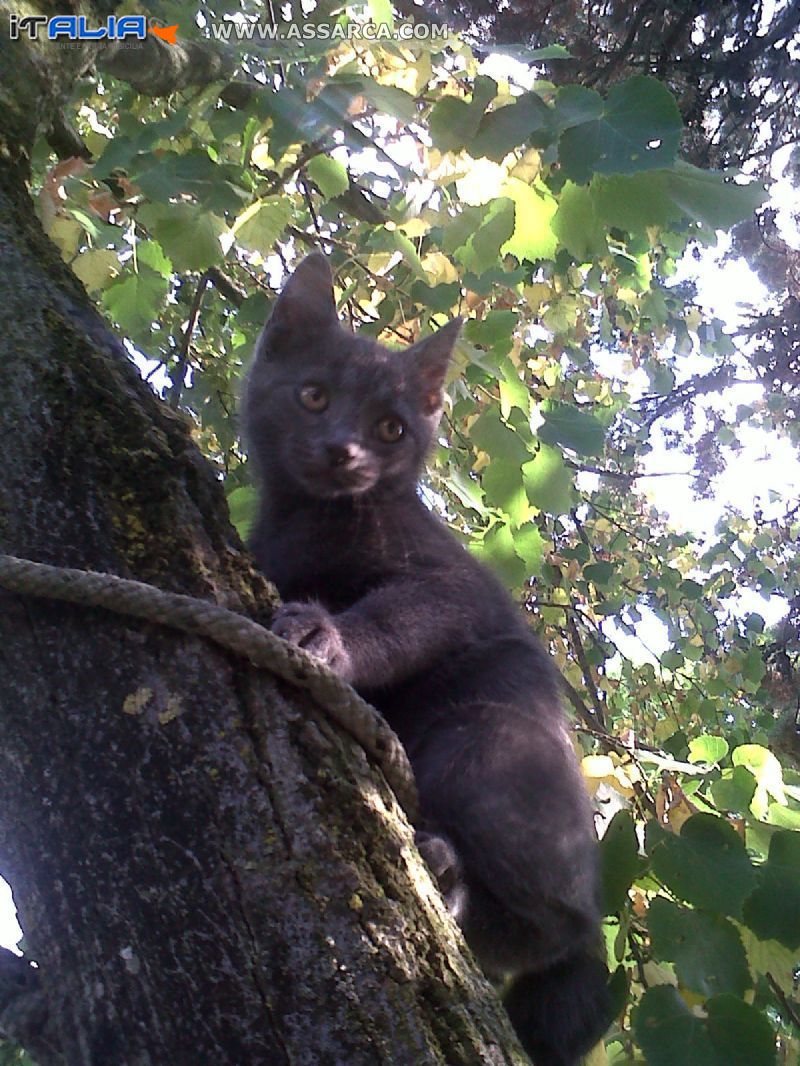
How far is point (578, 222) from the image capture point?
2109mm

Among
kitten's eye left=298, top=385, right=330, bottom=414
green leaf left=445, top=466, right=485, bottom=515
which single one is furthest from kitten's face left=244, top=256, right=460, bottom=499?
green leaf left=445, top=466, right=485, bottom=515

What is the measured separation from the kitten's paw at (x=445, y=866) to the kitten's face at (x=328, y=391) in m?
1.06

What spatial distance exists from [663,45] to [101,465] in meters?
5.20

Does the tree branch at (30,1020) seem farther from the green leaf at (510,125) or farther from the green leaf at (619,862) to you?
the green leaf at (510,125)

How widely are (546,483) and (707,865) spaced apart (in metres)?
1.04

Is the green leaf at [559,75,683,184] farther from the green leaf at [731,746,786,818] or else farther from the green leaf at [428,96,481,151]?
the green leaf at [731,746,786,818]

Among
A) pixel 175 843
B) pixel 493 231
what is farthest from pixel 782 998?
pixel 493 231

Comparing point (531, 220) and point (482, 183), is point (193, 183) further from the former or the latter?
point (531, 220)

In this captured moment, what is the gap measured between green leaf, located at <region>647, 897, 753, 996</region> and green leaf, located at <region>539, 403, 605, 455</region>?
110 centimetres

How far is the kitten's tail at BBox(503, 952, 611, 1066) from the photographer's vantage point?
1737 mm

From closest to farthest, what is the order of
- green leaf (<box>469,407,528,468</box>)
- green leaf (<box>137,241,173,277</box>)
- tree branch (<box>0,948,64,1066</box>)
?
tree branch (<box>0,948,64,1066</box>)
green leaf (<box>469,407,528,468</box>)
green leaf (<box>137,241,173,277</box>)

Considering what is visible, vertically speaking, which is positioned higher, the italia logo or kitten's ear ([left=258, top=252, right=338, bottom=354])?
the italia logo

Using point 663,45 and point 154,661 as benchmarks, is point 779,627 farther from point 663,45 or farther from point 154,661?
point 154,661

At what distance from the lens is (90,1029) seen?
891 millimetres
